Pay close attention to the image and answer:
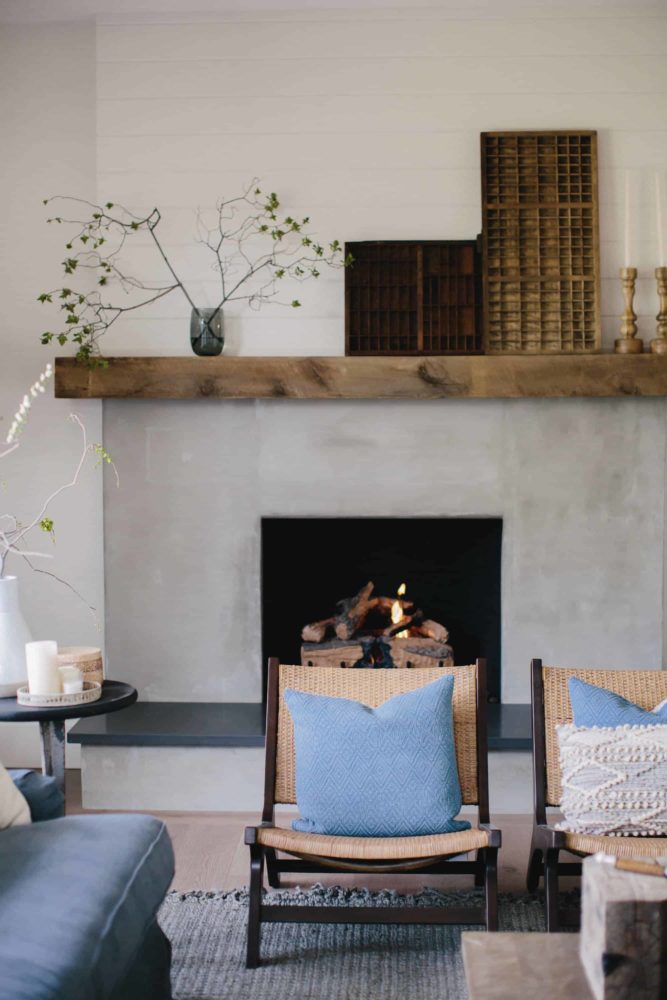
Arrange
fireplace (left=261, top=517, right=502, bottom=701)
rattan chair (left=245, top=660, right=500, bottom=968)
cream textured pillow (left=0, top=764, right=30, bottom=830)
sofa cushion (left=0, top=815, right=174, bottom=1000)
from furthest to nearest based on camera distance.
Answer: fireplace (left=261, top=517, right=502, bottom=701)
rattan chair (left=245, top=660, right=500, bottom=968)
cream textured pillow (left=0, top=764, right=30, bottom=830)
sofa cushion (left=0, top=815, right=174, bottom=1000)

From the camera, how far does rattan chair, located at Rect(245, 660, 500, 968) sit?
261 centimetres

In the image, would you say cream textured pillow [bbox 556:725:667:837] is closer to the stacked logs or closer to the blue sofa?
the blue sofa

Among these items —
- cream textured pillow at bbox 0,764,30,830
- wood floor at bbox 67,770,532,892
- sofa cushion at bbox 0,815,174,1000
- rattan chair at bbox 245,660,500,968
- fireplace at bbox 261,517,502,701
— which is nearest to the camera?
sofa cushion at bbox 0,815,174,1000

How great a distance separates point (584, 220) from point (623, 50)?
672 millimetres

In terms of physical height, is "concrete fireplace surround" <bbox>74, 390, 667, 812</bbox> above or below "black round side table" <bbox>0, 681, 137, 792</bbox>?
above

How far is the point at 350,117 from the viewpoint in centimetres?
411

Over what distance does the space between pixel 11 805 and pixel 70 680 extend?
21.5 inches

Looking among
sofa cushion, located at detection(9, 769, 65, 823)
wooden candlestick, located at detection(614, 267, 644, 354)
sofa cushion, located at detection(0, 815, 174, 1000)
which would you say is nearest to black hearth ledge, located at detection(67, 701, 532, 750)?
sofa cushion, located at detection(9, 769, 65, 823)

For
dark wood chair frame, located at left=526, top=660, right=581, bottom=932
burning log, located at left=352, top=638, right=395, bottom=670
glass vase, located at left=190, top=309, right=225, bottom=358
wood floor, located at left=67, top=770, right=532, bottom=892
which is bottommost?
wood floor, located at left=67, top=770, right=532, bottom=892

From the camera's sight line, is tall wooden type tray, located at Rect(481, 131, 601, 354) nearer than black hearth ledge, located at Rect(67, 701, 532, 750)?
No

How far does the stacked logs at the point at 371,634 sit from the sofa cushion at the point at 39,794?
5.54 feet

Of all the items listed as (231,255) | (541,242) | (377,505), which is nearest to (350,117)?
(231,255)

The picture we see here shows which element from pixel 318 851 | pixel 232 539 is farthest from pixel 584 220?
pixel 318 851

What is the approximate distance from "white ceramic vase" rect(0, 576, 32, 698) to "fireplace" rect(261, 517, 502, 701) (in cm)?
147
